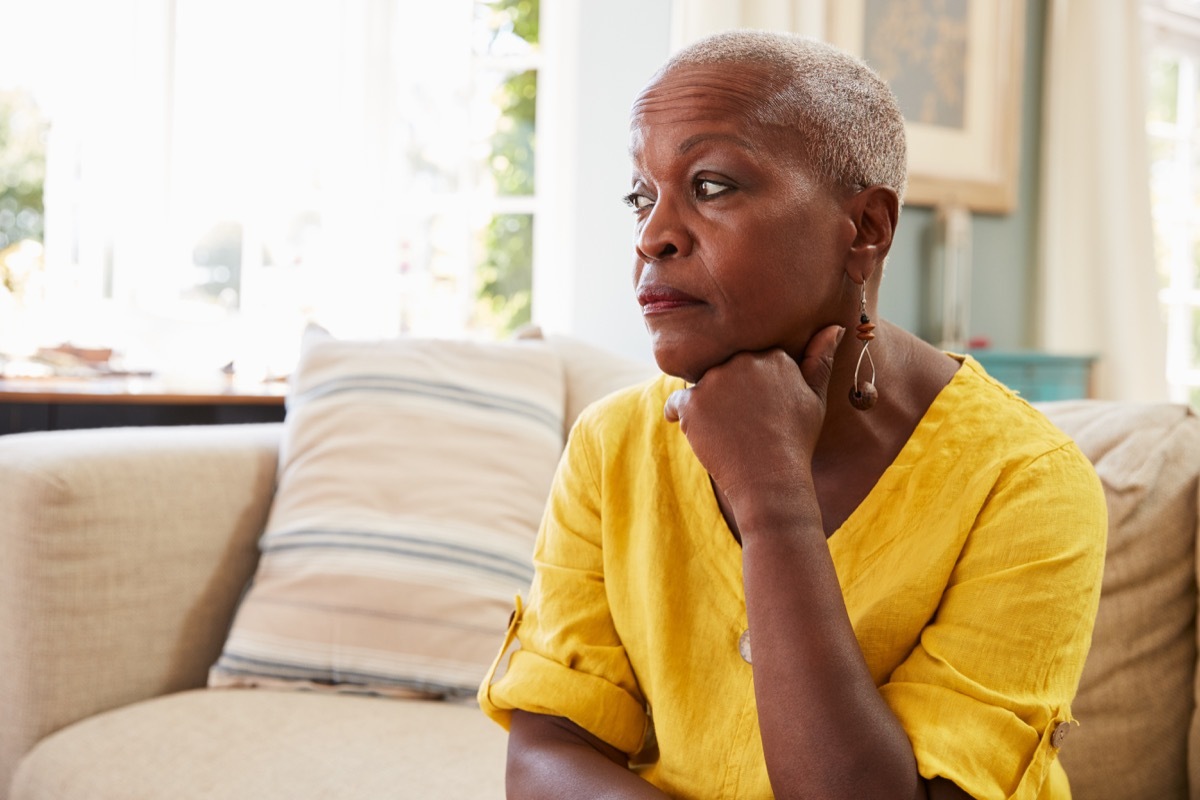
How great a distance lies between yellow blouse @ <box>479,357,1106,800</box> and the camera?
3.07 feet

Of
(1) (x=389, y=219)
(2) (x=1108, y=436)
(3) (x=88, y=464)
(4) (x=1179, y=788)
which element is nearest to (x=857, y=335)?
(2) (x=1108, y=436)

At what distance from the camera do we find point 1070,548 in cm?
97

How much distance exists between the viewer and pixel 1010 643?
938mm

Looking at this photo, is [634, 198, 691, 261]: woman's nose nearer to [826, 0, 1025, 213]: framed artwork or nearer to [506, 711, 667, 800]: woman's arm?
[506, 711, 667, 800]: woman's arm

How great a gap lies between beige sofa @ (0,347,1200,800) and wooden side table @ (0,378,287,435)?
0.37m

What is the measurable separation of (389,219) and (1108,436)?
2339 millimetres

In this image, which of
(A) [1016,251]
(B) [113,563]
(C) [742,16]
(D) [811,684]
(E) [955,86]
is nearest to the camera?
(D) [811,684]

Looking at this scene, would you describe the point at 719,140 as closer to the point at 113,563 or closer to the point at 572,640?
the point at 572,640

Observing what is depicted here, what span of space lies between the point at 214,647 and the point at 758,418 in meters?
1.17

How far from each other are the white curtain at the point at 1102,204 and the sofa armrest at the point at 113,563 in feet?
10.5

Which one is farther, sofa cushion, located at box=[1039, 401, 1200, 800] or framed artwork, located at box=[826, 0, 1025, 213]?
framed artwork, located at box=[826, 0, 1025, 213]

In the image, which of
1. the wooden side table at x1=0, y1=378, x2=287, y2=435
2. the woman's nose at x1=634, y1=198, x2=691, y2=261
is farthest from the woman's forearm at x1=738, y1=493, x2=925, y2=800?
the wooden side table at x1=0, y1=378, x2=287, y2=435

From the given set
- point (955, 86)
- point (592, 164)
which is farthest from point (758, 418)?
point (955, 86)

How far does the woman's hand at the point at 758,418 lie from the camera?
0.96 m
